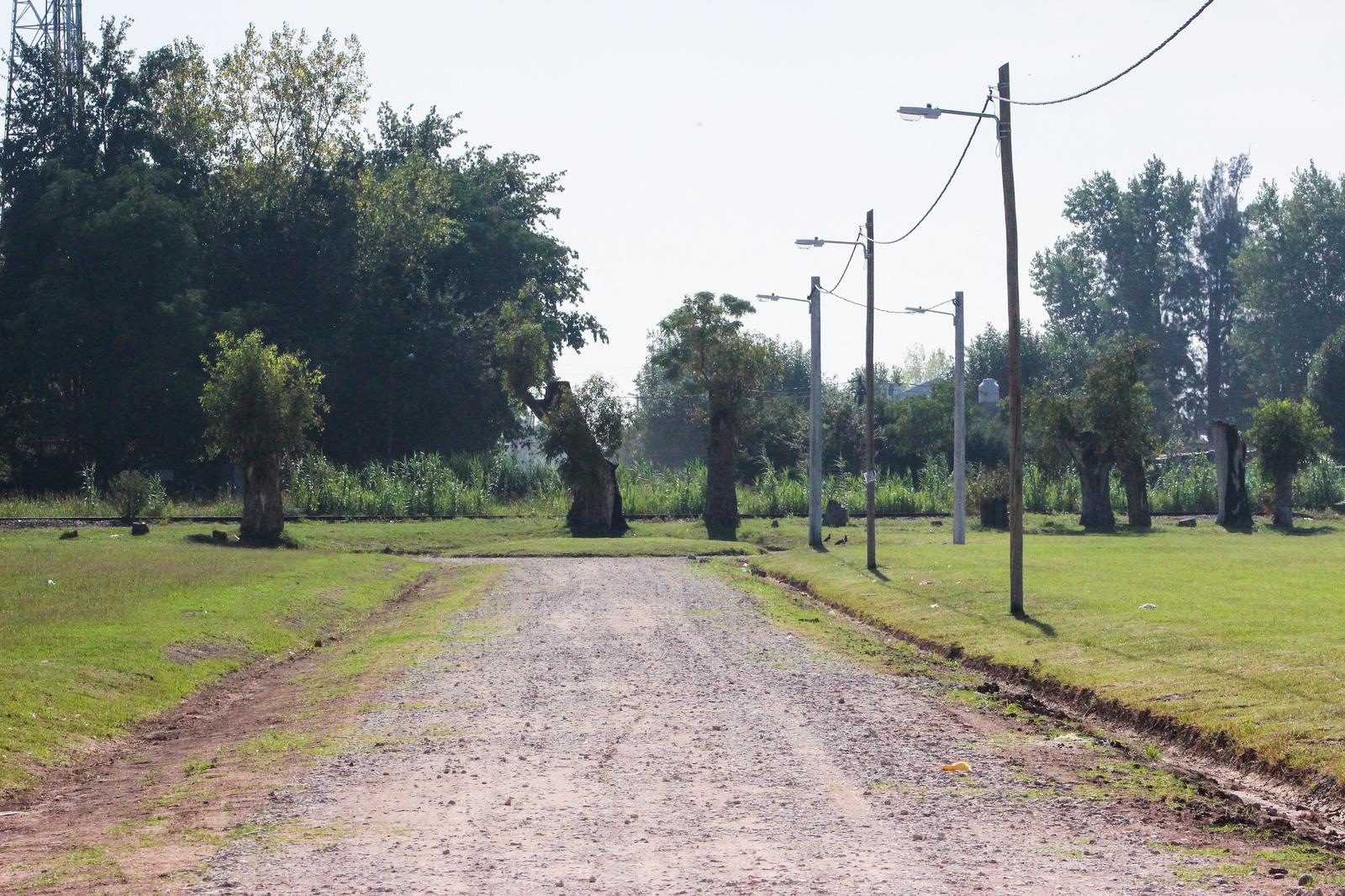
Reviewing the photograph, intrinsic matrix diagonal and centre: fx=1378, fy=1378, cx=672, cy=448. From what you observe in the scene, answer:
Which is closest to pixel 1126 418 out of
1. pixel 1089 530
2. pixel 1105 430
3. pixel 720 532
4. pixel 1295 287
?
pixel 1105 430

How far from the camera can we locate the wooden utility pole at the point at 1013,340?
20.0 metres

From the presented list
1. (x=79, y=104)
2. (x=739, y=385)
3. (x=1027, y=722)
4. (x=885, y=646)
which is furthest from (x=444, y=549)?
(x=79, y=104)

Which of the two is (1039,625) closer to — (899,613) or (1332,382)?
(899,613)

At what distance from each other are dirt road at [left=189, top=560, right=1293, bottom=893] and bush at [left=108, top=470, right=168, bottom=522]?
31374 mm

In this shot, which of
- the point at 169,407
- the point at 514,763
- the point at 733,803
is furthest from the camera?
the point at 169,407

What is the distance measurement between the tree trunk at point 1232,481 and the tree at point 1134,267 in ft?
193

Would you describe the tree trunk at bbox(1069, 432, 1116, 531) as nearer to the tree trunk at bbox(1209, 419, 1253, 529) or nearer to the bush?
the tree trunk at bbox(1209, 419, 1253, 529)

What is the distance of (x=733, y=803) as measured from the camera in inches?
351

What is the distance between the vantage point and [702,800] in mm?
9031

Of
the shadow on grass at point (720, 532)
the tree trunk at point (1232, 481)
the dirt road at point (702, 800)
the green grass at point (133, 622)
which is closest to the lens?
the dirt road at point (702, 800)

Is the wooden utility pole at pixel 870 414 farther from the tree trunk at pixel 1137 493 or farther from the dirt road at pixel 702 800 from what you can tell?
the tree trunk at pixel 1137 493

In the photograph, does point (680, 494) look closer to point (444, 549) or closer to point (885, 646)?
point (444, 549)

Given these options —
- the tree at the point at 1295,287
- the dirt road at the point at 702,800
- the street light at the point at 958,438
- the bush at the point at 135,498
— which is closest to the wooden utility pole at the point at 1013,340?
the dirt road at the point at 702,800

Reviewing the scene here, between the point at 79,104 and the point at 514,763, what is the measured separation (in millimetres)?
62495
